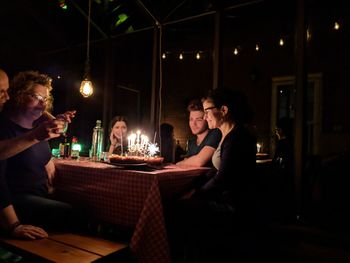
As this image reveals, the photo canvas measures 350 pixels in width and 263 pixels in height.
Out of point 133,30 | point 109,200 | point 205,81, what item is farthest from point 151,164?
point 205,81

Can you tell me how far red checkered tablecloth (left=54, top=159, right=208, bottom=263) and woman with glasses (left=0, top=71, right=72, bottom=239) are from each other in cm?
21

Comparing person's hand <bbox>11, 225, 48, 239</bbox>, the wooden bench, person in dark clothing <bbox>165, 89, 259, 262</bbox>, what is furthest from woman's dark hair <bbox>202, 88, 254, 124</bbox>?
person's hand <bbox>11, 225, 48, 239</bbox>

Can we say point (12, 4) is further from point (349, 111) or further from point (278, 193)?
point (349, 111)

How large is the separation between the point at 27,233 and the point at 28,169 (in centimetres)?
59

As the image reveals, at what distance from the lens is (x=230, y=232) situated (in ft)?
7.81

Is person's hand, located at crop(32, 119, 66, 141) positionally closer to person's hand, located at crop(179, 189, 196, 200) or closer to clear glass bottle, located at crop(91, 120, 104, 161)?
person's hand, located at crop(179, 189, 196, 200)

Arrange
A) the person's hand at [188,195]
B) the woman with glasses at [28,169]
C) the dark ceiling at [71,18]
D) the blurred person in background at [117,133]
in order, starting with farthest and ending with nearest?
the dark ceiling at [71,18], the blurred person in background at [117,133], the person's hand at [188,195], the woman with glasses at [28,169]

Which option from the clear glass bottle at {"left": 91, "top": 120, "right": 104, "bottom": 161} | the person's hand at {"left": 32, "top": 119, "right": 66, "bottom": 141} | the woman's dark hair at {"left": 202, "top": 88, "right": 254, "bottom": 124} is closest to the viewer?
the person's hand at {"left": 32, "top": 119, "right": 66, "bottom": 141}

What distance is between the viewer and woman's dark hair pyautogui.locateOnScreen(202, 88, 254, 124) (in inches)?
113

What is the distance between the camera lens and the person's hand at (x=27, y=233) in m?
2.03

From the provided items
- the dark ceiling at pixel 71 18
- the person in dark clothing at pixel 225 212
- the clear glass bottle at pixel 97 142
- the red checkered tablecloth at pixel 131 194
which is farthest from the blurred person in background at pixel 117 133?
the person in dark clothing at pixel 225 212

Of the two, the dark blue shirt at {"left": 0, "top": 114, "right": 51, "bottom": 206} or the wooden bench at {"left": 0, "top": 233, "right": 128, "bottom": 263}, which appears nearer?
the wooden bench at {"left": 0, "top": 233, "right": 128, "bottom": 263}

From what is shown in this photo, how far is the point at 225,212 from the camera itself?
2.42m

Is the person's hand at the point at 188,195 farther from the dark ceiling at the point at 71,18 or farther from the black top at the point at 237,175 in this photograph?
the dark ceiling at the point at 71,18
